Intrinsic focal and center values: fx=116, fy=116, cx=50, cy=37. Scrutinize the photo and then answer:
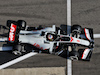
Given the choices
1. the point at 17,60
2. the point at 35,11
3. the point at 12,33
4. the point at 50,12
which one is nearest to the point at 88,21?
the point at 50,12

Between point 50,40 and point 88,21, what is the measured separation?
4.76m

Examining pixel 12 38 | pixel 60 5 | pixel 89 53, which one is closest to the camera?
pixel 12 38

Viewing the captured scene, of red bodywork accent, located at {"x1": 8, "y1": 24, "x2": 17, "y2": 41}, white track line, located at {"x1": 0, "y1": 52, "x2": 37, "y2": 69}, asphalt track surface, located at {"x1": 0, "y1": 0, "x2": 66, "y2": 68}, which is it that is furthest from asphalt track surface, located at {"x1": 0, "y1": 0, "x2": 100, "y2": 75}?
red bodywork accent, located at {"x1": 8, "y1": 24, "x2": 17, "y2": 41}

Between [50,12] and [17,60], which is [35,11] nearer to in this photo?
[50,12]

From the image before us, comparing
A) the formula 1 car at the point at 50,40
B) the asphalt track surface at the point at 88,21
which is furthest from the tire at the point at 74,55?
the asphalt track surface at the point at 88,21

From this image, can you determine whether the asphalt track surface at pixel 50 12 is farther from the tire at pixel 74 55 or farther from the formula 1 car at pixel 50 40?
the tire at pixel 74 55

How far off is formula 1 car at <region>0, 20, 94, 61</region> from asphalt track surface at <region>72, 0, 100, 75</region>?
3.00 ft

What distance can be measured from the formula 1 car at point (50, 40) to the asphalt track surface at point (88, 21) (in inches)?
35.9

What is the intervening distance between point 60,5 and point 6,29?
600cm

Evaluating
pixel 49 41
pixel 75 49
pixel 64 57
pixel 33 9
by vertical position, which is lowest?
pixel 64 57

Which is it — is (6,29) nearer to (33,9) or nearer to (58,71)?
(33,9)

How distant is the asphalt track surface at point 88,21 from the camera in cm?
1101

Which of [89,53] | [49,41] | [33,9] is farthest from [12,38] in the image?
[89,53]

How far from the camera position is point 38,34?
10.1m
